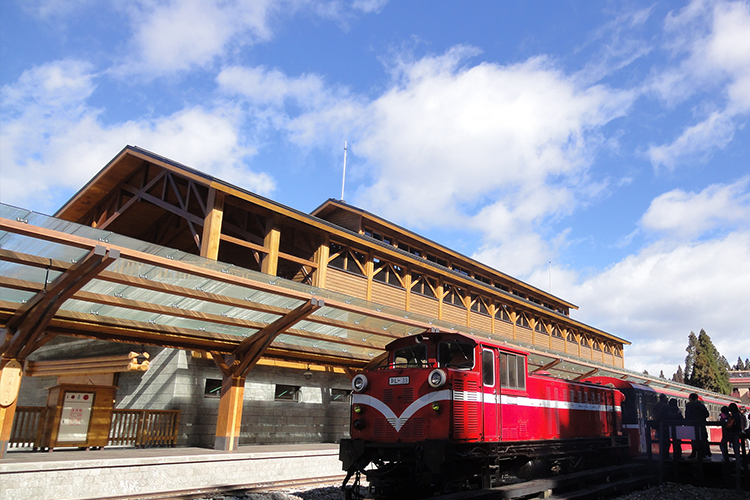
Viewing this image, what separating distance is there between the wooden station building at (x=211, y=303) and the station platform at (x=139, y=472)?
1.46 meters

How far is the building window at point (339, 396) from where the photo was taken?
20.1 meters

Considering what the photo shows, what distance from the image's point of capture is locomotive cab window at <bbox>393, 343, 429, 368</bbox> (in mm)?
10023

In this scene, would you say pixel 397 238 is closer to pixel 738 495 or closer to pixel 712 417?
pixel 738 495

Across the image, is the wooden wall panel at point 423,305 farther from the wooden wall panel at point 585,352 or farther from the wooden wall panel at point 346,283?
the wooden wall panel at point 585,352

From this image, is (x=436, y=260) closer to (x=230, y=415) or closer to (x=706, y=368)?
(x=230, y=415)

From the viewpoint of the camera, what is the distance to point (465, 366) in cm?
979

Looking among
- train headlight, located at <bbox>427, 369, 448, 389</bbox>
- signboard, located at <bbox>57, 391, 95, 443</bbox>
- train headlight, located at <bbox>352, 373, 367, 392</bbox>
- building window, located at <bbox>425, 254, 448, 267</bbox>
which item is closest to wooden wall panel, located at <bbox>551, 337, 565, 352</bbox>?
building window, located at <bbox>425, 254, 448, 267</bbox>

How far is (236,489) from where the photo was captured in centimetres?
1145

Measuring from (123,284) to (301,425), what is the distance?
9.72m

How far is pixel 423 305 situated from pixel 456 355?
15.0m

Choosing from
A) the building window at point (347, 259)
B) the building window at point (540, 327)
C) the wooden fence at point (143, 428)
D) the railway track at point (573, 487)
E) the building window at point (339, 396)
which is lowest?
the railway track at point (573, 487)

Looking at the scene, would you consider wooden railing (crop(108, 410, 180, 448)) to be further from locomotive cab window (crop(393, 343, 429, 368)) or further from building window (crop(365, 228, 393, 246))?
building window (crop(365, 228, 393, 246))

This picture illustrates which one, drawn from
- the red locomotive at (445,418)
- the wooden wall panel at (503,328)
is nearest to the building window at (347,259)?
the red locomotive at (445,418)

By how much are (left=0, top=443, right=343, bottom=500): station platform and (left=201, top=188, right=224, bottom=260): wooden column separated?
21.8ft
